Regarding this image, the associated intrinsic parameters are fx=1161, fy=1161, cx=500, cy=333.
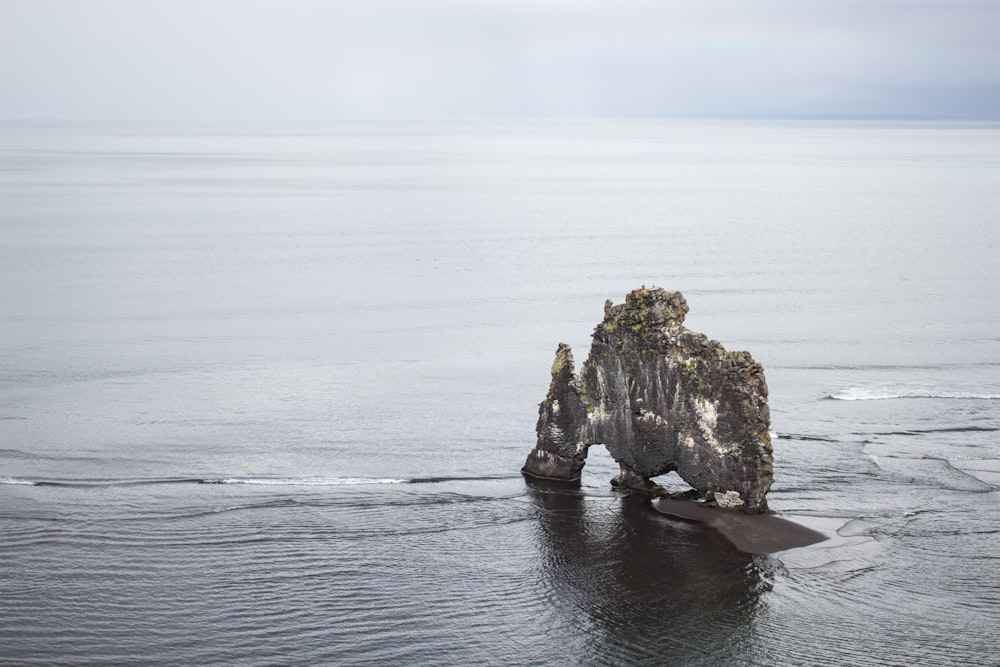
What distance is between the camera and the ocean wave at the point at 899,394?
5100cm

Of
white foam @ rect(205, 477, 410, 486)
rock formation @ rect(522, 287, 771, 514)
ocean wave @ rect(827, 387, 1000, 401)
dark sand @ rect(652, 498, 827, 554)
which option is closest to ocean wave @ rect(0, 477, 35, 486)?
white foam @ rect(205, 477, 410, 486)

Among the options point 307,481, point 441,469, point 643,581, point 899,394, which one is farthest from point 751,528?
point 899,394

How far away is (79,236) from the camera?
107625 mm

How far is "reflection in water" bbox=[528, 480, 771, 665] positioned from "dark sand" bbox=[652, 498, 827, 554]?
0.42m

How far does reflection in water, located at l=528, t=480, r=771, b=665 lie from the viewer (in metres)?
27.9

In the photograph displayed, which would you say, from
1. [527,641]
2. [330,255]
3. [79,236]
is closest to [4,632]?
[527,641]

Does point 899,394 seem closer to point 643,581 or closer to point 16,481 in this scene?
point 643,581

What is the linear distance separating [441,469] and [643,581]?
1196 centimetres

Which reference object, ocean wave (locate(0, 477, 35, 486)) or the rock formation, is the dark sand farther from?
ocean wave (locate(0, 477, 35, 486))

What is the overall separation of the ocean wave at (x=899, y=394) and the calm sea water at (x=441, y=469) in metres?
0.27

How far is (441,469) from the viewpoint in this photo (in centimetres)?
4175

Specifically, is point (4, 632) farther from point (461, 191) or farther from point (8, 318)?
point (461, 191)

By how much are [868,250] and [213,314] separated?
61305mm

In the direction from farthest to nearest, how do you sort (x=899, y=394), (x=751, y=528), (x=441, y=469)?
(x=899, y=394), (x=441, y=469), (x=751, y=528)
